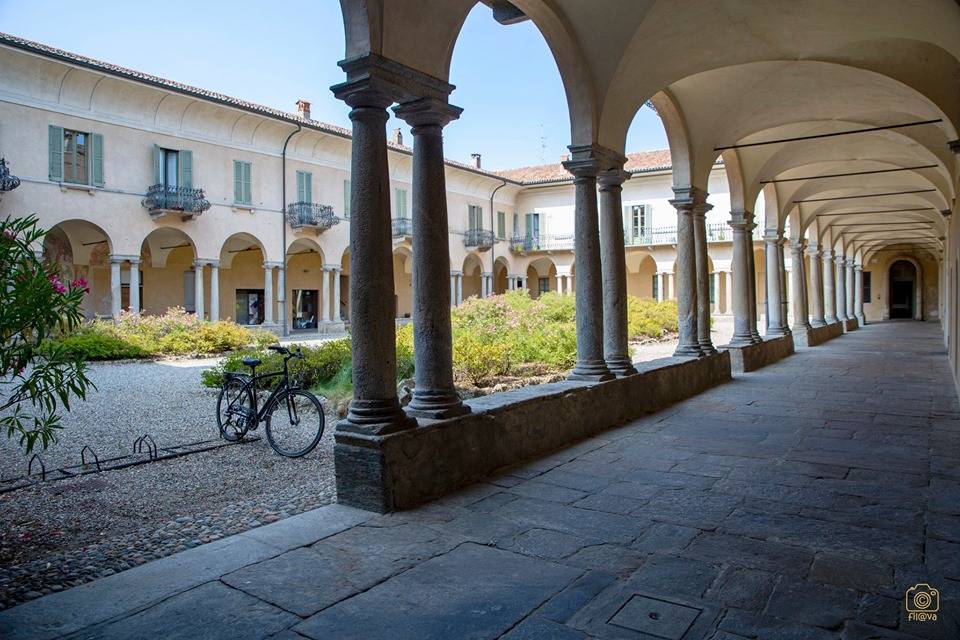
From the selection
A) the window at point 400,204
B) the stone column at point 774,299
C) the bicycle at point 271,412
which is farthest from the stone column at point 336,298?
the bicycle at point 271,412

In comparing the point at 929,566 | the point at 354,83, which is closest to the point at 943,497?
the point at 929,566

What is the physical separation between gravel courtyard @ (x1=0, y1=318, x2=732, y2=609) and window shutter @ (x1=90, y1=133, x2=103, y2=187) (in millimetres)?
13690

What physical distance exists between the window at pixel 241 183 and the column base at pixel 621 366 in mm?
19260

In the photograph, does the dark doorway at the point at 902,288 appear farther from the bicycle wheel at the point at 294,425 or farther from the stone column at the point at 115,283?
the bicycle wheel at the point at 294,425

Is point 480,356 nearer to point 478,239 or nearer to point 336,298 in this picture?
point 336,298

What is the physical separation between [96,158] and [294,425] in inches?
643

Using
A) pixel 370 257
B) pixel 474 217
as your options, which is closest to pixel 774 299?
pixel 370 257

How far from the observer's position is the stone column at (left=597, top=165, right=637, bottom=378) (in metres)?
7.23

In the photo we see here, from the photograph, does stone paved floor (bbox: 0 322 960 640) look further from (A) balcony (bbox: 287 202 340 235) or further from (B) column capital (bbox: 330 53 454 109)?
(A) balcony (bbox: 287 202 340 235)

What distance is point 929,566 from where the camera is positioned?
3.03m

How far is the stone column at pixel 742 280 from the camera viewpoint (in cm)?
1216

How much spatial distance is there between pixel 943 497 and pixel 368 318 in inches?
146

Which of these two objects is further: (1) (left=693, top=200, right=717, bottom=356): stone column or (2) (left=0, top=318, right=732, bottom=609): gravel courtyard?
(1) (left=693, top=200, right=717, bottom=356): stone column

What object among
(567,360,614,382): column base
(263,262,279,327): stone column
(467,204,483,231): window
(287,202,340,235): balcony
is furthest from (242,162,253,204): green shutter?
(567,360,614,382): column base
